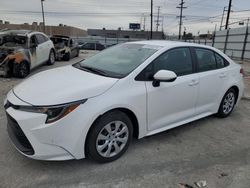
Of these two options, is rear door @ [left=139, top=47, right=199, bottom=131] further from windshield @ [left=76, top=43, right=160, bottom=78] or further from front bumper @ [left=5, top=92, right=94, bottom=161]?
front bumper @ [left=5, top=92, right=94, bottom=161]

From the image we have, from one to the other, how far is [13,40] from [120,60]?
21.5 ft

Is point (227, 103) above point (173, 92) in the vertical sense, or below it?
below

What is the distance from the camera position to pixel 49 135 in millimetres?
2469

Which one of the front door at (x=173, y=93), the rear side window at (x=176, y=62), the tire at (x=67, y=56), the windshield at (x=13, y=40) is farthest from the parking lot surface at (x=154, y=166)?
the tire at (x=67, y=56)

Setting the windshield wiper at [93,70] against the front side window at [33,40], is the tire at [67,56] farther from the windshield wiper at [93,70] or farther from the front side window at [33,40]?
the windshield wiper at [93,70]

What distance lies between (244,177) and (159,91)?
148 cm

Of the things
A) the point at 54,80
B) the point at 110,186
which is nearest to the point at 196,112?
the point at 110,186

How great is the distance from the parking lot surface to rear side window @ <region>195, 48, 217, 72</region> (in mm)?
1169

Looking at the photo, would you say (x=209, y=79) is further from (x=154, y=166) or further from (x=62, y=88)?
(x=62, y=88)

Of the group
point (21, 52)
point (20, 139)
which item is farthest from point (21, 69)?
point (20, 139)

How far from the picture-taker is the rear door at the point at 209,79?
12.9 feet

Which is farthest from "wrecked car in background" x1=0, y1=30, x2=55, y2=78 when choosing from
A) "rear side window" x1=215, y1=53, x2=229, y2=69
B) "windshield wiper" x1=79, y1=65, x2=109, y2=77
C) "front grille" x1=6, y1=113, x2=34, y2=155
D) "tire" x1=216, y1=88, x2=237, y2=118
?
"tire" x1=216, y1=88, x2=237, y2=118

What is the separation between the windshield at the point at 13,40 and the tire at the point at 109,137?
6.72 meters

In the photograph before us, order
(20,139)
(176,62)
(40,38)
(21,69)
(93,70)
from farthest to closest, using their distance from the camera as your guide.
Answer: (40,38) < (21,69) < (176,62) < (93,70) < (20,139)
